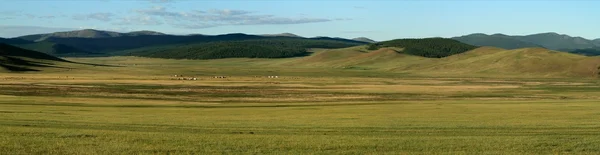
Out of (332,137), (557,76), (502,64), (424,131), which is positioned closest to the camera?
(332,137)

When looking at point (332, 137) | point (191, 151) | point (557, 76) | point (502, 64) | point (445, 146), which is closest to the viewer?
point (191, 151)

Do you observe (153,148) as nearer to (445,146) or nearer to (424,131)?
(445,146)

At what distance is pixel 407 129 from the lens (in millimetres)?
30219

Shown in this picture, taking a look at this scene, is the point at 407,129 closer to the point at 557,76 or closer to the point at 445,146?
the point at 445,146

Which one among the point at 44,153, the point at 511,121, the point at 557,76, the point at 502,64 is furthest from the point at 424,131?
the point at 502,64

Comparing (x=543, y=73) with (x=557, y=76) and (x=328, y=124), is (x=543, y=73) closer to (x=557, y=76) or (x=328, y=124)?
(x=557, y=76)

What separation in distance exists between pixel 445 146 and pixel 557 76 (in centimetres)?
14183

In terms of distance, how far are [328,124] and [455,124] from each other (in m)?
5.96

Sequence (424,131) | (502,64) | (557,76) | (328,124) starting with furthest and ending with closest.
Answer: (502,64), (557,76), (328,124), (424,131)

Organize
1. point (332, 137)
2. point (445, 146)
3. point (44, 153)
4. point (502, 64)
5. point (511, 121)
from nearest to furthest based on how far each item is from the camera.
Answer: point (44, 153)
point (445, 146)
point (332, 137)
point (511, 121)
point (502, 64)

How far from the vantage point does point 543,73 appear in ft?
534

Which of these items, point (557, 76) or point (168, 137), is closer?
point (168, 137)

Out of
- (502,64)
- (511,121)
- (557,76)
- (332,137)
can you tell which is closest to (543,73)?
(557,76)

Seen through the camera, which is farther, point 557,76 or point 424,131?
point 557,76
